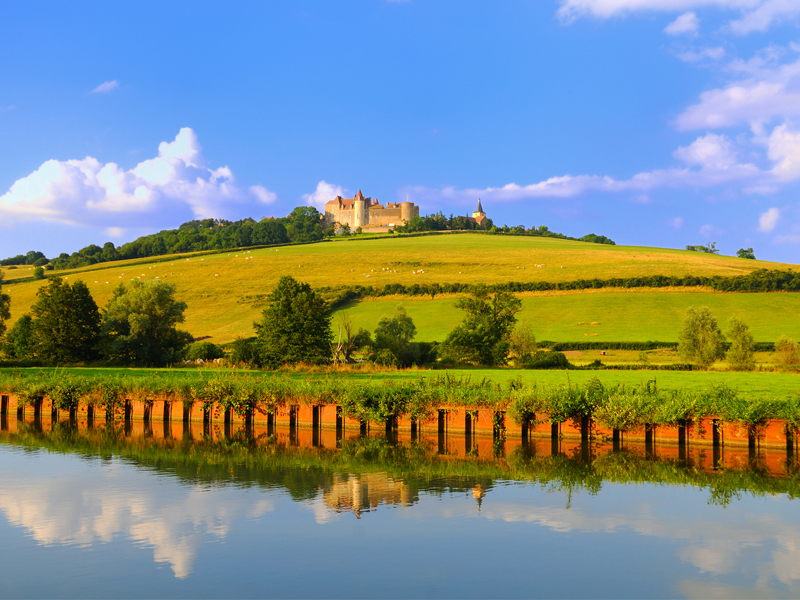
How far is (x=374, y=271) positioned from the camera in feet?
336

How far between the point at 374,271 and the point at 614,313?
3900 cm

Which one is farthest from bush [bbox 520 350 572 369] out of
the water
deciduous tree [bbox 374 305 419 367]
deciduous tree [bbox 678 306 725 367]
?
the water

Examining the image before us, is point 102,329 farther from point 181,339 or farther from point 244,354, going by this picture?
point 244,354

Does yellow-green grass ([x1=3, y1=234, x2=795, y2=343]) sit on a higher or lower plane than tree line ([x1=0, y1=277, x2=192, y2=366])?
higher

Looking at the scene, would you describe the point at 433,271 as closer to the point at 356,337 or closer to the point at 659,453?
the point at 356,337

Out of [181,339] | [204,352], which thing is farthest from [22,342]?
[204,352]

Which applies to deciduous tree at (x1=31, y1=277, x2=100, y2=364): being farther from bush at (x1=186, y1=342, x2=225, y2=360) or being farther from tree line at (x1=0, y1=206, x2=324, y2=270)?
tree line at (x1=0, y1=206, x2=324, y2=270)

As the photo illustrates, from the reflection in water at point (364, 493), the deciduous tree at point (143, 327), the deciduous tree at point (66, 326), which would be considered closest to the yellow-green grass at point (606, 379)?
the reflection in water at point (364, 493)

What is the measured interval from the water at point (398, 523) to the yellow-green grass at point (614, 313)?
5153 centimetres

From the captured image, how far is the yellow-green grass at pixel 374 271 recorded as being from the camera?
7925cm

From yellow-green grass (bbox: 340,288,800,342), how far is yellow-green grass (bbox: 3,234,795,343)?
47 cm

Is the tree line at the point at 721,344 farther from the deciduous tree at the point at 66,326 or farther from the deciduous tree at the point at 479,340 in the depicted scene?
the deciduous tree at the point at 66,326

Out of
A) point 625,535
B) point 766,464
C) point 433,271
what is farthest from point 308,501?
point 433,271

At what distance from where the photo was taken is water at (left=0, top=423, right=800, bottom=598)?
7121 millimetres
